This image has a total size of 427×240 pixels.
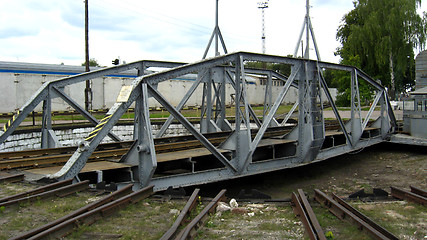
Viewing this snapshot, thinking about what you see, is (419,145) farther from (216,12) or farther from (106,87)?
(106,87)

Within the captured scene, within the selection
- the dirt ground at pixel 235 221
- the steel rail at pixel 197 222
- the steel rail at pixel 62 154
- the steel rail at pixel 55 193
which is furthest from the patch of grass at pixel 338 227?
the steel rail at pixel 62 154

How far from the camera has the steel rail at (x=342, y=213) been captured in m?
5.80

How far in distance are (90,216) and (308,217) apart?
12.6 feet

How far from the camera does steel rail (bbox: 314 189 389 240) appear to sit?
19.0ft

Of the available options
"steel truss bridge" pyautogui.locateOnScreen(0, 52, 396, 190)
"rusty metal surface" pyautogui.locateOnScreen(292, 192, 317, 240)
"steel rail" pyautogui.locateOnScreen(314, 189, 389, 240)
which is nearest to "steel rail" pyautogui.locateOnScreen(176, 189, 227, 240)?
"rusty metal surface" pyautogui.locateOnScreen(292, 192, 317, 240)

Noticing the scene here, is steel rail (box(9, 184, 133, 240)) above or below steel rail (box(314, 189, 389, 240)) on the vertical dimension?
above

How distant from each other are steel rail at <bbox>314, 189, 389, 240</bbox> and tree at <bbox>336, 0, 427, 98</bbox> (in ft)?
119

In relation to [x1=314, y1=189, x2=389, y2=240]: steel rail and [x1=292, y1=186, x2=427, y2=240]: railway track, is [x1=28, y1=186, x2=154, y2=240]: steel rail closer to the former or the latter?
[x1=292, y1=186, x2=427, y2=240]: railway track

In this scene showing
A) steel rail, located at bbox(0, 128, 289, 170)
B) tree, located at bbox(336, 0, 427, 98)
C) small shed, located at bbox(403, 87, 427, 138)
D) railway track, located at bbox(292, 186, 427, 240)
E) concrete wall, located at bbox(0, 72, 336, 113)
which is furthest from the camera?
tree, located at bbox(336, 0, 427, 98)

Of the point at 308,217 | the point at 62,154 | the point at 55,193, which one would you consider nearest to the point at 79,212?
the point at 55,193

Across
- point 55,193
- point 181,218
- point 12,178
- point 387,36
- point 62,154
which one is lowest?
point 181,218

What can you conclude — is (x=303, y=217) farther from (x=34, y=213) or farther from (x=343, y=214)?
(x=34, y=213)

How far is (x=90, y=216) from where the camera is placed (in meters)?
6.49

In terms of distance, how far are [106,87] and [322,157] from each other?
2248cm
